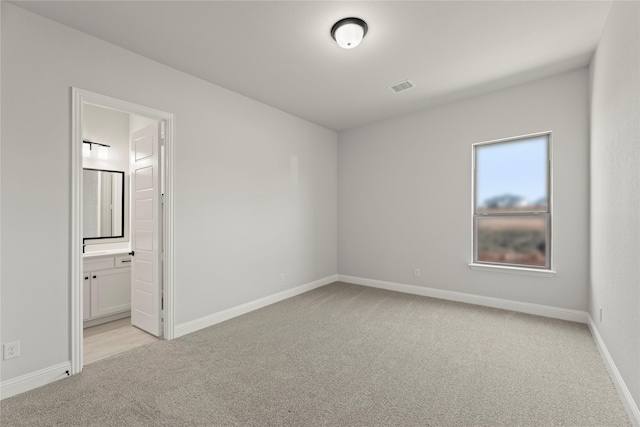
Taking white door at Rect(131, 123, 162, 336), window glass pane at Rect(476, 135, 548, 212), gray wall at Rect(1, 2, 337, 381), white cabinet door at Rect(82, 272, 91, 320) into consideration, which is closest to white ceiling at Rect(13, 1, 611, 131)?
gray wall at Rect(1, 2, 337, 381)

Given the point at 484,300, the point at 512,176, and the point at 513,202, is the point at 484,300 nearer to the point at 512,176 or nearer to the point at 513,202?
the point at 513,202

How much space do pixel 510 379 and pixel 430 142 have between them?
10.8 feet

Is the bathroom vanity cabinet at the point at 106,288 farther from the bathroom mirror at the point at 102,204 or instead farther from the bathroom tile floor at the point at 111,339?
the bathroom mirror at the point at 102,204

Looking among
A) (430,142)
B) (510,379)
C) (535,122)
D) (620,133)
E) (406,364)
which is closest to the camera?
(620,133)

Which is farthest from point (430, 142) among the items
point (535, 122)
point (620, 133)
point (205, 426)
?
point (205, 426)

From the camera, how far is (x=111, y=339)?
321 centimetres

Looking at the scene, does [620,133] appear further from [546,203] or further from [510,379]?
[510,379]

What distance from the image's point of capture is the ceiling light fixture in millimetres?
2453

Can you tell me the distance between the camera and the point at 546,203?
12.3 feet

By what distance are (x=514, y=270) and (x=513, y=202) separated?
0.90 m

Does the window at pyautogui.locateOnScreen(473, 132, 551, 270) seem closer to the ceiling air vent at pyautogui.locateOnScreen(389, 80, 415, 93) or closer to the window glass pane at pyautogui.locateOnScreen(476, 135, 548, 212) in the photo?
the window glass pane at pyautogui.locateOnScreen(476, 135, 548, 212)

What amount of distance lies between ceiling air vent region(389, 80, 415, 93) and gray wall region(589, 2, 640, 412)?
1748mm

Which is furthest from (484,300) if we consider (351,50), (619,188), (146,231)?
(146,231)

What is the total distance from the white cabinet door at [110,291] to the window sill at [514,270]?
468 cm
